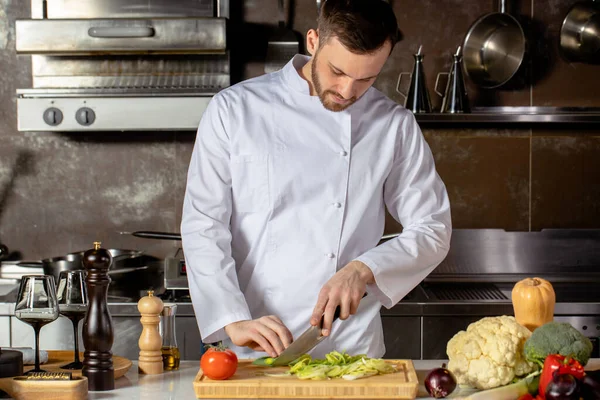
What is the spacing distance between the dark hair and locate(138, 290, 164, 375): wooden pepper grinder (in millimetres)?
667

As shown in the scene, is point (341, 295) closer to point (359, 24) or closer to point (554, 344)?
point (554, 344)

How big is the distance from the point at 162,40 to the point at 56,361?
1.48 metres

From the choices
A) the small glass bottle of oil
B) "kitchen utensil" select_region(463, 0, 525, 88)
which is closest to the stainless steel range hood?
"kitchen utensil" select_region(463, 0, 525, 88)

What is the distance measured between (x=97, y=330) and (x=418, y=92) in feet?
6.42

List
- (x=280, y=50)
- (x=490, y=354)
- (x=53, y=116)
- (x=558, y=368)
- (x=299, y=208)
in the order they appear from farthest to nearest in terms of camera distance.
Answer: (x=280, y=50) → (x=53, y=116) → (x=299, y=208) → (x=490, y=354) → (x=558, y=368)

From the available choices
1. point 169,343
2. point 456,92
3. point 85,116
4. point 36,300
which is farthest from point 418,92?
point 36,300

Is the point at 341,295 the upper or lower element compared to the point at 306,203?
lower

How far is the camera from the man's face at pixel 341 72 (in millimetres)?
1787

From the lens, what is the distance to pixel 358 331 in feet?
6.63

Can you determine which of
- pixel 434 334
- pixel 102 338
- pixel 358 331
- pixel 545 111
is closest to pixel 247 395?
pixel 102 338

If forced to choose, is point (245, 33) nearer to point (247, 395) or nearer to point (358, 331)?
point (358, 331)

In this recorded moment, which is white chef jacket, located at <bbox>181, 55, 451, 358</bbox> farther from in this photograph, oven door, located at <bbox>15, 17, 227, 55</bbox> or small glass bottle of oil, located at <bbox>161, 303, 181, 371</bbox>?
oven door, located at <bbox>15, 17, 227, 55</bbox>

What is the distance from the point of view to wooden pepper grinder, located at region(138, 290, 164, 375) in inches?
70.9

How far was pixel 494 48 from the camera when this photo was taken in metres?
3.44
